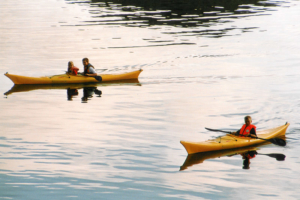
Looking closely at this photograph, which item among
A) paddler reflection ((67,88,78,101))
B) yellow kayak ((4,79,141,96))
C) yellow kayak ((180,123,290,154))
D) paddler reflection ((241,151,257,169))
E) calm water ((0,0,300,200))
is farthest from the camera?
yellow kayak ((4,79,141,96))

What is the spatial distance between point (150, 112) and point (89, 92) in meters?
5.20

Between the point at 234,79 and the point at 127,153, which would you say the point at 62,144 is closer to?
the point at 127,153

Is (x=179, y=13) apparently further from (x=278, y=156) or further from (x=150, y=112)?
(x=278, y=156)

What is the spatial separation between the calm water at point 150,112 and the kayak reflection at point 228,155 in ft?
0.31

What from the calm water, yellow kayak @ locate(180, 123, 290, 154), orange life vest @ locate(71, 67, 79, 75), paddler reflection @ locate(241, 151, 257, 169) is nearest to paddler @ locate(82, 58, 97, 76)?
orange life vest @ locate(71, 67, 79, 75)

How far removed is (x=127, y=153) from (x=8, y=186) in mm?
3726

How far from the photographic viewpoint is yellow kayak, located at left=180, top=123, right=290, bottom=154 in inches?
524

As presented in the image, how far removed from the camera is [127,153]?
44.7ft

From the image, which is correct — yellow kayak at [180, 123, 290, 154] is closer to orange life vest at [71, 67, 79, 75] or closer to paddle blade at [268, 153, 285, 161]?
paddle blade at [268, 153, 285, 161]

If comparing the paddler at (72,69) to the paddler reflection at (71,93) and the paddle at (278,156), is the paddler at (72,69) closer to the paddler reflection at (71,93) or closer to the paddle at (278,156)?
the paddler reflection at (71,93)

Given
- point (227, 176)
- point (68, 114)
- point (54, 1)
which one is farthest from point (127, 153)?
point (54, 1)

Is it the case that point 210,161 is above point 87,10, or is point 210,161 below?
below

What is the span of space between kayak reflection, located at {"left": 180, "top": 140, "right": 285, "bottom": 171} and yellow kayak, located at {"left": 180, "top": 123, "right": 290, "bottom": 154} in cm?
12

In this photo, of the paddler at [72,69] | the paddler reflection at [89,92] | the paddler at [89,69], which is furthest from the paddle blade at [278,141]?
the paddler at [72,69]
